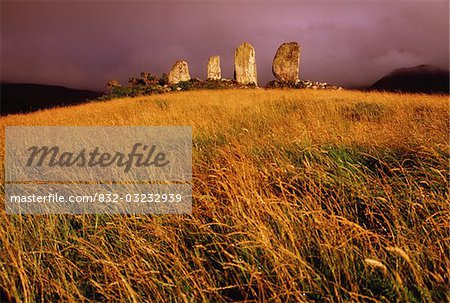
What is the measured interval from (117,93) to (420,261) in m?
20.3

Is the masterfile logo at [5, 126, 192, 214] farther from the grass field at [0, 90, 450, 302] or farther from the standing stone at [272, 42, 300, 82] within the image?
the standing stone at [272, 42, 300, 82]

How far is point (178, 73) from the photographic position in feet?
78.2

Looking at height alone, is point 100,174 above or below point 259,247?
above

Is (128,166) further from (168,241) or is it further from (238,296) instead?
(238,296)

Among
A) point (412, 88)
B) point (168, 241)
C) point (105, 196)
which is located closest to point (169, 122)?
point (105, 196)

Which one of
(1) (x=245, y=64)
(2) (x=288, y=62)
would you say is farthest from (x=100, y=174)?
(1) (x=245, y=64)

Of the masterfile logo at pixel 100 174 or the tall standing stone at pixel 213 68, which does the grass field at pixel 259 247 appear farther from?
the tall standing stone at pixel 213 68

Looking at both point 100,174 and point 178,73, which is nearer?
point 100,174

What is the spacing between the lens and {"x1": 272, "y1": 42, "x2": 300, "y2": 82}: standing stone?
2048 centimetres

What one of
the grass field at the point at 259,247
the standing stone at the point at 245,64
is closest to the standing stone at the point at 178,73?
the standing stone at the point at 245,64

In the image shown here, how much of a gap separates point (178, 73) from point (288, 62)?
8667 millimetres

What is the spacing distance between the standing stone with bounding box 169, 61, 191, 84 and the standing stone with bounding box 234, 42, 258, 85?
13.8 ft

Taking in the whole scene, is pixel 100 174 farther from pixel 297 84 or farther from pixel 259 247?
pixel 297 84

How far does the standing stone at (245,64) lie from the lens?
21828 mm
